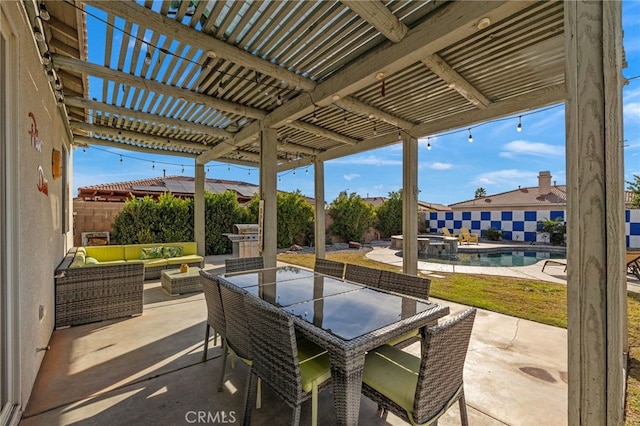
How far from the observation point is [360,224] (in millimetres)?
13344

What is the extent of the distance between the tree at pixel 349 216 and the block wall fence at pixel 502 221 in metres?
5.61

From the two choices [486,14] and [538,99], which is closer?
[486,14]

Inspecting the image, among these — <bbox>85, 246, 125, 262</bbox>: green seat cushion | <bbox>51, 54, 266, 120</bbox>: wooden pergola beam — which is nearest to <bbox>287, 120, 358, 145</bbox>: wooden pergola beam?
<bbox>51, 54, 266, 120</bbox>: wooden pergola beam

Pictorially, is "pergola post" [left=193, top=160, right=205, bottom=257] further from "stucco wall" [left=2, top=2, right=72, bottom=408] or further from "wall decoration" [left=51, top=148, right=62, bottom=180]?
"stucco wall" [left=2, top=2, right=72, bottom=408]

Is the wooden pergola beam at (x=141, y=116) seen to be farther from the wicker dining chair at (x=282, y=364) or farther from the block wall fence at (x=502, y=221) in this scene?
the block wall fence at (x=502, y=221)

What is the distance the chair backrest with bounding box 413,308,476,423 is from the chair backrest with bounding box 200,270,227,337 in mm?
1547

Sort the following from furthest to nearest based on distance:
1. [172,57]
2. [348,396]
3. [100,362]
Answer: [172,57] < [100,362] < [348,396]

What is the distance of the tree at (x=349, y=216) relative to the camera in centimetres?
1311

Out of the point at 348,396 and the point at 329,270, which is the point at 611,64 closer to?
the point at 348,396

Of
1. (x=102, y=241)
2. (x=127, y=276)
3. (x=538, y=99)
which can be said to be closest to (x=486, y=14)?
(x=538, y=99)

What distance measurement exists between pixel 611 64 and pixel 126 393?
347 cm

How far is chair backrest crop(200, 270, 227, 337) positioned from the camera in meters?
2.30

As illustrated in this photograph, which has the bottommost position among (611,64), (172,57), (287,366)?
(287,366)

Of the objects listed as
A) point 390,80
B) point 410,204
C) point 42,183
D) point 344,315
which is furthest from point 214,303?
point 410,204
